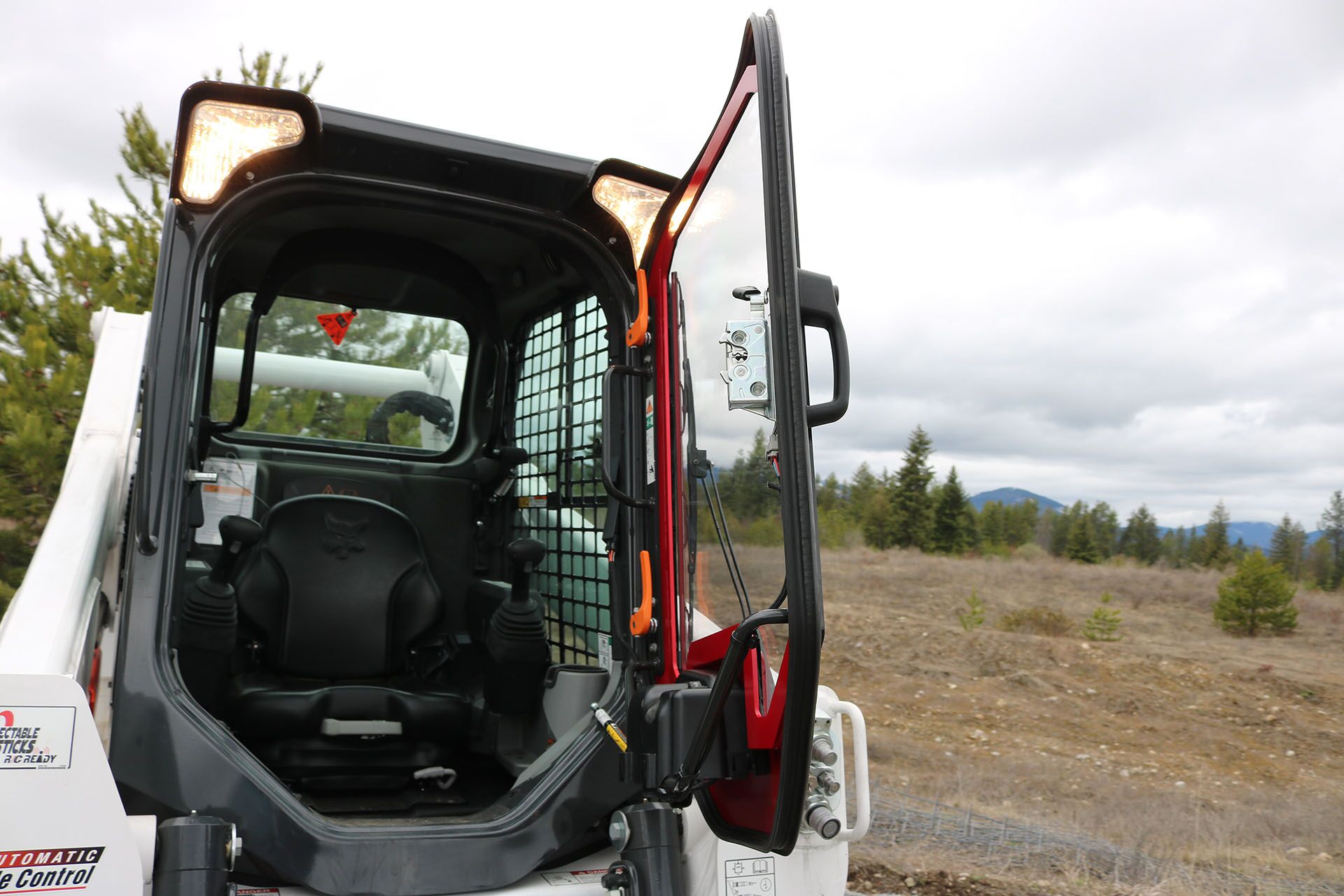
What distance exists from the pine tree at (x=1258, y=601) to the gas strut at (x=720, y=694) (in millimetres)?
17098

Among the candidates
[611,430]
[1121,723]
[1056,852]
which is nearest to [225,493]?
[611,430]

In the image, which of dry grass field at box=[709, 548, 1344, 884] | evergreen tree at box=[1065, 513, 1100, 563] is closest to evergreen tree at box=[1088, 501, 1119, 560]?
evergreen tree at box=[1065, 513, 1100, 563]

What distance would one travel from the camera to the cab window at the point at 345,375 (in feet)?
12.1

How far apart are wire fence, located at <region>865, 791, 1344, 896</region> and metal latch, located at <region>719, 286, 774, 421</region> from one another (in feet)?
11.4

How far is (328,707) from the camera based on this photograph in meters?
3.24

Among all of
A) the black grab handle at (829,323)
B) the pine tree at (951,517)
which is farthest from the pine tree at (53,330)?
the pine tree at (951,517)

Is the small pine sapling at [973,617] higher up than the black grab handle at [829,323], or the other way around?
the black grab handle at [829,323]

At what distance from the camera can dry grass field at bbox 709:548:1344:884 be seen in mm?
6543

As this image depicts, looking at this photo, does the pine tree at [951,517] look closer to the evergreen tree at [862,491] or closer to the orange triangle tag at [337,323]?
the evergreen tree at [862,491]

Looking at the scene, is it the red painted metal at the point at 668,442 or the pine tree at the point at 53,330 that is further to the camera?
the pine tree at the point at 53,330

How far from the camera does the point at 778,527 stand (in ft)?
6.32

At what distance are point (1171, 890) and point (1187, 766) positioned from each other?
20.2ft

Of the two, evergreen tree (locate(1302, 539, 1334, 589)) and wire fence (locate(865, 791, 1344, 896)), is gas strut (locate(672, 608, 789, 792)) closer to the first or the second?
wire fence (locate(865, 791, 1344, 896))

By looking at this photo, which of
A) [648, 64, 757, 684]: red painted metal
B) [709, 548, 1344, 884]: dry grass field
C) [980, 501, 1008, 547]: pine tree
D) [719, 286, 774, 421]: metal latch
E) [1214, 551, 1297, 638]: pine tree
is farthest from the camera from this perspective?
[980, 501, 1008, 547]: pine tree
